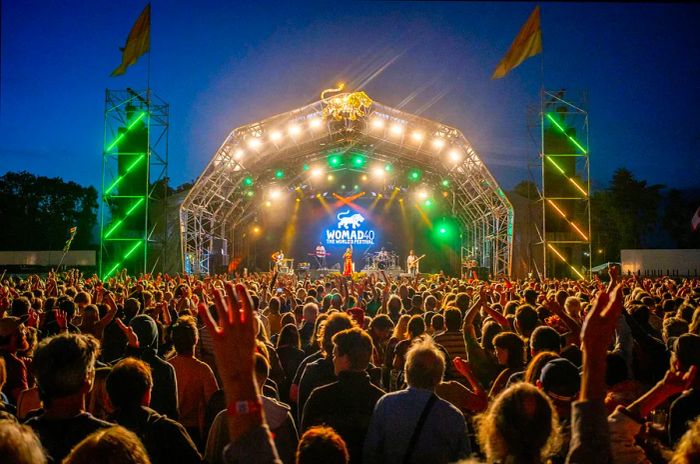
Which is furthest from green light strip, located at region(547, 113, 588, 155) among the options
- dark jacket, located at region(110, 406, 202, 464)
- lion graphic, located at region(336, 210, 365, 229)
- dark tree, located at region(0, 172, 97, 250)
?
dark tree, located at region(0, 172, 97, 250)

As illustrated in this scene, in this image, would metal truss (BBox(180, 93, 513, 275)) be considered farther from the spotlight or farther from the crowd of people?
the crowd of people

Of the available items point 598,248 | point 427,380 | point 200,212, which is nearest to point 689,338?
point 427,380

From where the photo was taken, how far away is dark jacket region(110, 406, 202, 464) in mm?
2639

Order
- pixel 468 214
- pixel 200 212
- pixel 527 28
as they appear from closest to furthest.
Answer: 1. pixel 527 28
2. pixel 200 212
3. pixel 468 214

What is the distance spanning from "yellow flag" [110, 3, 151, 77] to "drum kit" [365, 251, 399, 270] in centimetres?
1673

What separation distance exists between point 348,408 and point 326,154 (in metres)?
22.1

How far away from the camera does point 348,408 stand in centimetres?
322

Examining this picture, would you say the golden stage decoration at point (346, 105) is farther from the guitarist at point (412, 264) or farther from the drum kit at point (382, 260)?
the drum kit at point (382, 260)

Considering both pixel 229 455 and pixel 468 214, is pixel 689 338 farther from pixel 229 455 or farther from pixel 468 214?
pixel 468 214

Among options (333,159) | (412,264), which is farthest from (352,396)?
(412,264)

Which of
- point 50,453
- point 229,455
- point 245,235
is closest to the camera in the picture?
point 229,455

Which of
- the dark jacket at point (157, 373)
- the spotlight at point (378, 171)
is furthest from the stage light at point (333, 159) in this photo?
the dark jacket at point (157, 373)

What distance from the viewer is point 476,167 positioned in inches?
889

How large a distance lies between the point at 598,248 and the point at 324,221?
95.3 ft
